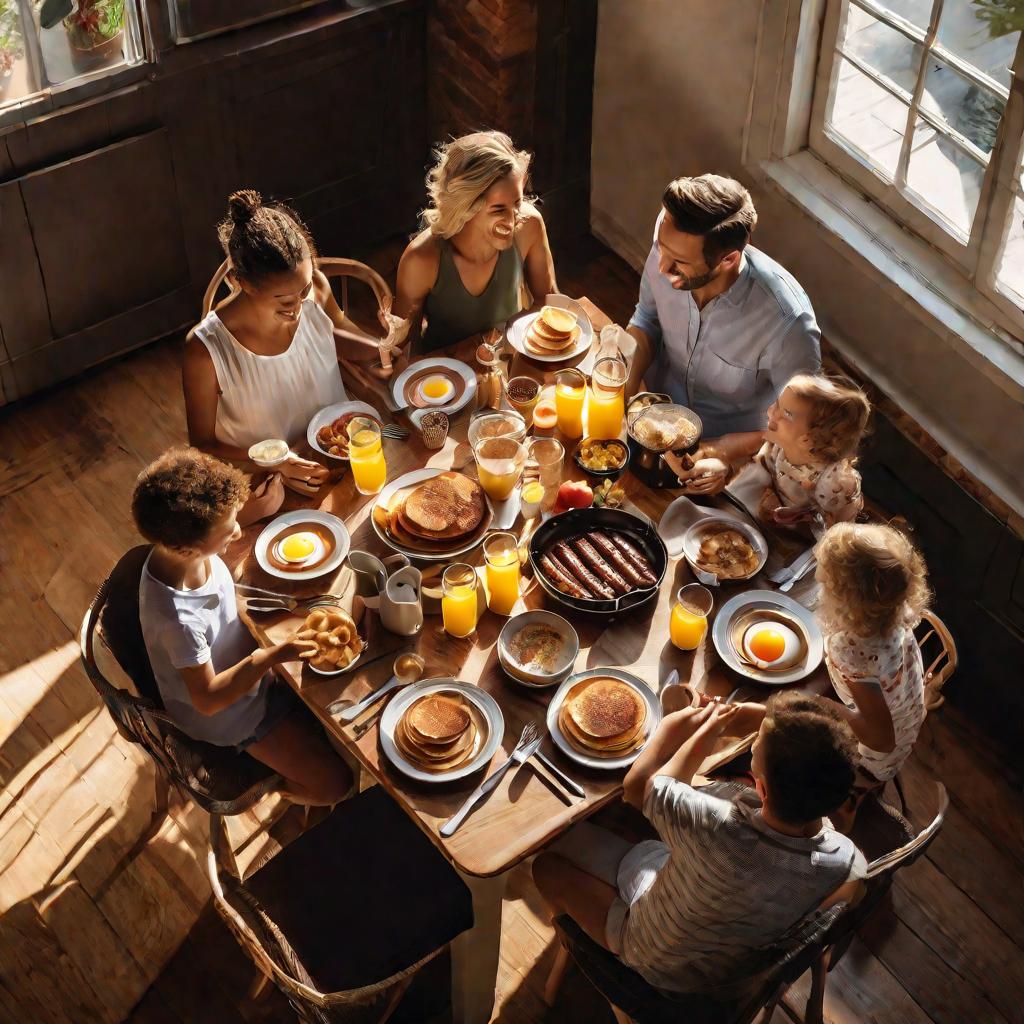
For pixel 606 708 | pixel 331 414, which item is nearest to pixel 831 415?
pixel 606 708

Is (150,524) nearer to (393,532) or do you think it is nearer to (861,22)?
(393,532)

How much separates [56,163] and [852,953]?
357cm

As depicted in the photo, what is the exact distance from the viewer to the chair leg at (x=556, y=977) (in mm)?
3027

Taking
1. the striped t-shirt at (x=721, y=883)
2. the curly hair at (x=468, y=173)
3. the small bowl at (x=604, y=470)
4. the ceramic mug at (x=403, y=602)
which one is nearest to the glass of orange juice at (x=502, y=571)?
the ceramic mug at (x=403, y=602)

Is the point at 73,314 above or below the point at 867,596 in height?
below

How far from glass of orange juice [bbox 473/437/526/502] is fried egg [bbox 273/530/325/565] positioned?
442 millimetres

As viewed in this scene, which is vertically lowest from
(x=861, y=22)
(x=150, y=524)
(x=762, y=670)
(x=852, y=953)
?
(x=852, y=953)

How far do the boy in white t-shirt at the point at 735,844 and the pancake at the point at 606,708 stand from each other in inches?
3.3

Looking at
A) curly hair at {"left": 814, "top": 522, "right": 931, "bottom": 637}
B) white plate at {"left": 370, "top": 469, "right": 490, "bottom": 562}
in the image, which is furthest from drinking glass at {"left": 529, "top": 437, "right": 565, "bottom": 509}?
curly hair at {"left": 814, "top": 522, "right": 931, "bottom": 637}

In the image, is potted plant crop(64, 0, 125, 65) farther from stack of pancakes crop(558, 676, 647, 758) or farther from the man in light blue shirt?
stack of pancakes crop(558, 676, 647, 758)

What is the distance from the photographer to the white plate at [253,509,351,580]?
2.85 m

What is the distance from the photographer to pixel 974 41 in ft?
11.1

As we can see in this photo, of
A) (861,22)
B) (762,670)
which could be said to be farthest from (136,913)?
(861,22)

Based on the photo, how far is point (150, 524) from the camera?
8.25ft
